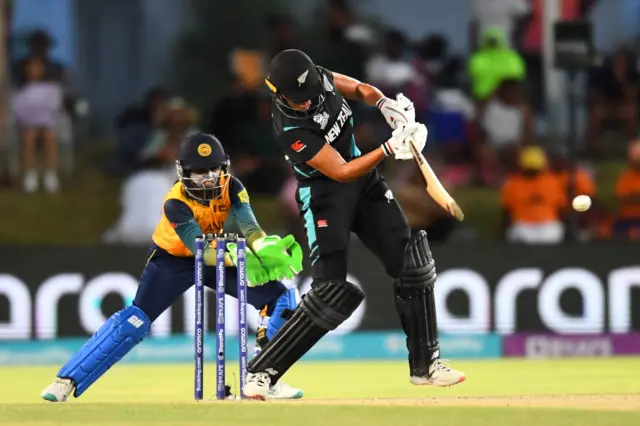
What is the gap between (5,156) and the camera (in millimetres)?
13328

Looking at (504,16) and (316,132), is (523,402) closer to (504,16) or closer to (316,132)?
(316,132)

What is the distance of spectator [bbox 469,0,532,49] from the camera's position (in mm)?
14070

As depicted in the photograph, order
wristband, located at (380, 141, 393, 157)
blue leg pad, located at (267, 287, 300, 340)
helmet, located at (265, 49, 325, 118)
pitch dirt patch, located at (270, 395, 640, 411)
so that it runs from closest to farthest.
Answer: pitch dirt patch, located at (270, 395, 640, 411)
wristband, located at (380, 141, 393, 157)
helmet, located at (265, 49, 325, 118)
blue leg pad, located at (267, 287, 300, 340)

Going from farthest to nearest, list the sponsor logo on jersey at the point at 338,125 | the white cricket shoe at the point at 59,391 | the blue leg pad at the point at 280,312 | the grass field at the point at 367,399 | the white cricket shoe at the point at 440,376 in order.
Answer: the blue leg pad at the point at 280,312 < the white cricket shoe at the point at 59,391 < the sponsor logo on jersey at the point at 338,125 < the white cricket shoe at the point at 440,376 < the grass field at the point at 367,399

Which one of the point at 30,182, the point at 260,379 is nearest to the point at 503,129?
the point at 30,182

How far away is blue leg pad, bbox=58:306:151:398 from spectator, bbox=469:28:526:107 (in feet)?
22.9

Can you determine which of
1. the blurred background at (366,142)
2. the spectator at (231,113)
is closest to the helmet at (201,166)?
the blurred background at (366,142)

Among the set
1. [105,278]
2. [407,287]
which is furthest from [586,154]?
[407,287]

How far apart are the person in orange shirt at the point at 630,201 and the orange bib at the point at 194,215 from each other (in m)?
5.86

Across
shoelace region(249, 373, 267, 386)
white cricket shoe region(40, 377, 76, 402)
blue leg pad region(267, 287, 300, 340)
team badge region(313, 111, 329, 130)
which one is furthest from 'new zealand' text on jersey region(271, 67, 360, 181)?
white cricket shoe region(40, 377, 76, 402)

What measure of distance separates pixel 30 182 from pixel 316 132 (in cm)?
674

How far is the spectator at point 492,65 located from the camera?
13.7 m

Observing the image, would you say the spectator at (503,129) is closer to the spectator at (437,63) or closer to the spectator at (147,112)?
the spectator at (437,63)

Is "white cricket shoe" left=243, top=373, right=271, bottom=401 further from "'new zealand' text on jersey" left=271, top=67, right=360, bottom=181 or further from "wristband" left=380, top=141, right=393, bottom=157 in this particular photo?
"wristband" left=380, top=141, right=393, bottom=157
